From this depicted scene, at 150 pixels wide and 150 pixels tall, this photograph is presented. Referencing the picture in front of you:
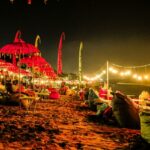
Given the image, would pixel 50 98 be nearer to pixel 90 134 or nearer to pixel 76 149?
pixel 90 134

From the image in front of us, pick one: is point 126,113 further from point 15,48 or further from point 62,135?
point 15,48

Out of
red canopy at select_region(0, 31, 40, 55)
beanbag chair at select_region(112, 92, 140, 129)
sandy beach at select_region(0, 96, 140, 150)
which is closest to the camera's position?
sandy beach at select_region(0, 96, 140, 150)

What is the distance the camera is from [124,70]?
674 inches

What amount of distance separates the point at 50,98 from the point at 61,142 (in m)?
13.5

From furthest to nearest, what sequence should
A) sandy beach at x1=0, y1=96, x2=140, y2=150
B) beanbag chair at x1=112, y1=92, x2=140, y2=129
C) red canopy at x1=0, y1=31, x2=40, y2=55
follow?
red canopy at x1=0, y1=31, x2=40, y2=55 → beanbag chair at x1=112, y1=92, x2=140, y2=129 → sandy beach at x1=0, y1=96, x2=140, y2=150

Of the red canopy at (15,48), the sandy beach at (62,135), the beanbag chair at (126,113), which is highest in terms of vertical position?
the red canopy at (15,48)

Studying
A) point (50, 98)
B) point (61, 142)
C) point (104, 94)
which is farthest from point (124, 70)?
point (61, 142)

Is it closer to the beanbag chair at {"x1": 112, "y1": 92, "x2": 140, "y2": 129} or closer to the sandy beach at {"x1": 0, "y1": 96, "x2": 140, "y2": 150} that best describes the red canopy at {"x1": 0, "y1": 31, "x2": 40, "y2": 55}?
the sandy beach at {"x1": 0, "y1": 96, "x2": 140, "y2": 150}

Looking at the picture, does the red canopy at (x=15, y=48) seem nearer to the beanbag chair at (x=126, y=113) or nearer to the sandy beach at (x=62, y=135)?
the sandy beach at (x=62, y=135)

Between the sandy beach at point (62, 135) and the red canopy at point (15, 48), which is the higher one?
the red canopy at point (15, 48)

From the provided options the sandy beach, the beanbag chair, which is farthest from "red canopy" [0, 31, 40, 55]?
the beanbag chair

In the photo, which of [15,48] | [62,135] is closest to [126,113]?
[62,135]

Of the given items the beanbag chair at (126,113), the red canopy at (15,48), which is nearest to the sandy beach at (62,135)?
the beanbag chair at (126,113)

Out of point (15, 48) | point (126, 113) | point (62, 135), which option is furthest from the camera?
Answer: point (15, 48)
